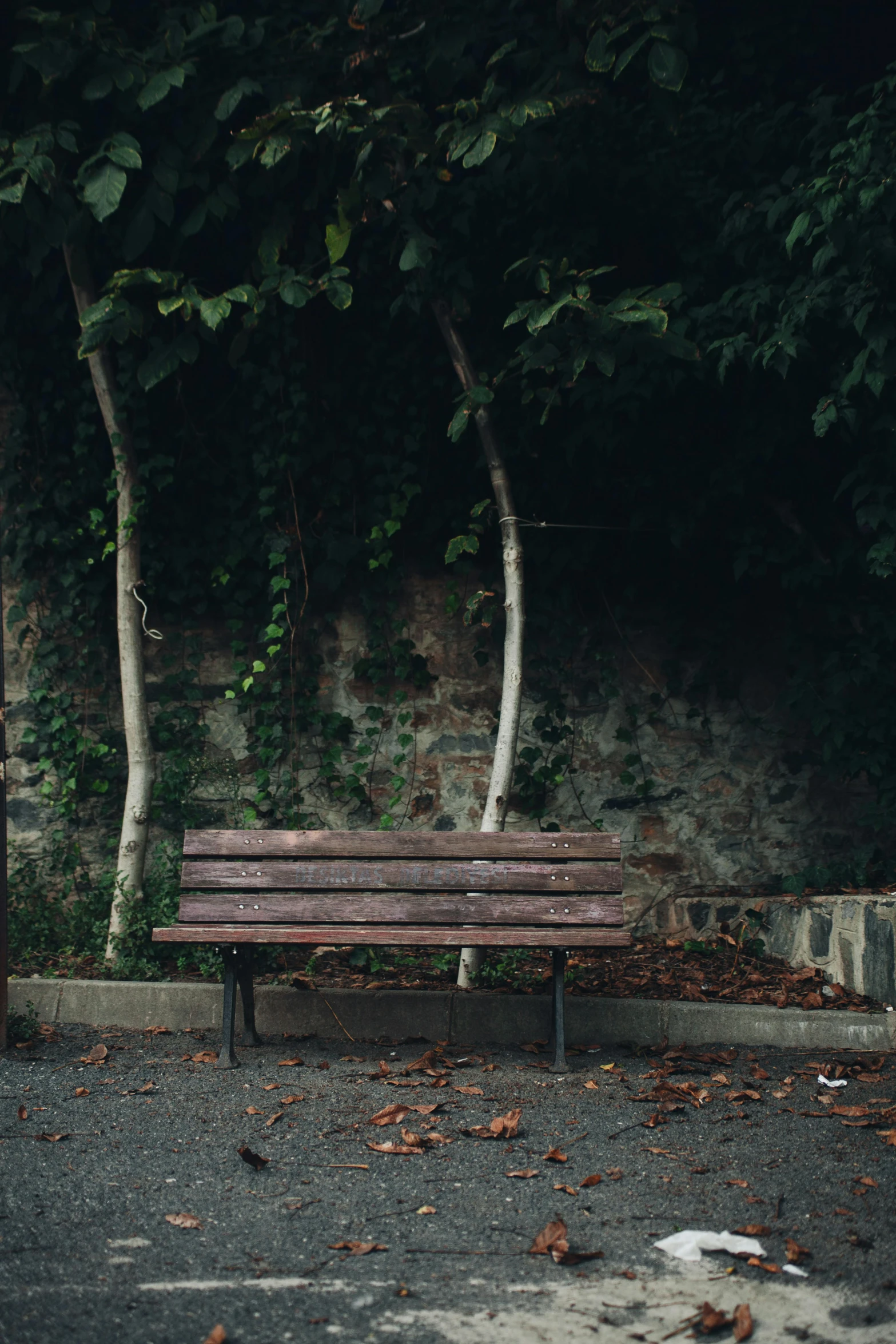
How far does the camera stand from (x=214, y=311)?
431 centimetres

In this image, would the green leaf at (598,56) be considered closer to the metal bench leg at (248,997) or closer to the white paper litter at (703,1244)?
the metal bench leg at (248,997)

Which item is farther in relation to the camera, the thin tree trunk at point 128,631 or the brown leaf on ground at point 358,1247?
the thin tree trunk at point 128,631

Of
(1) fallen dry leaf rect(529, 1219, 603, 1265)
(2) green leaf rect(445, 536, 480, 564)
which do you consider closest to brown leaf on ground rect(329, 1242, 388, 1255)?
(1) fallen dry leaf rect(529, 1219, 603, 1265)

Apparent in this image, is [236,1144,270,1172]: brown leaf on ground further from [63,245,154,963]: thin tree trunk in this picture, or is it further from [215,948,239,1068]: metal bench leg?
[63,245,154,963]: thin tree trunk

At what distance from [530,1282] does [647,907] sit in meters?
3.32

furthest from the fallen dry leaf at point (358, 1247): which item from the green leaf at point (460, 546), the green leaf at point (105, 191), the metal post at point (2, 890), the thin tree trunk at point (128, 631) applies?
the green leaf at point (105, 191)

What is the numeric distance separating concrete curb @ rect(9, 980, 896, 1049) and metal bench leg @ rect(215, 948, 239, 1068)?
1.36 feet

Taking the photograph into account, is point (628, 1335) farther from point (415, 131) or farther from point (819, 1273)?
point (415, 131)

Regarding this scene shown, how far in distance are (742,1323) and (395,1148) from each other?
1.21 m

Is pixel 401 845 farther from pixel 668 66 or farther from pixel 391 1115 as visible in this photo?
pixel 668 66

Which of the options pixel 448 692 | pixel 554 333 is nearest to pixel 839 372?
pixel 554 333

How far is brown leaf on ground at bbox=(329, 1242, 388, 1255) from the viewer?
2250mm

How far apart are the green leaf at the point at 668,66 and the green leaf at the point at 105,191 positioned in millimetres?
2317

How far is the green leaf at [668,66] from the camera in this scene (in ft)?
12.9
